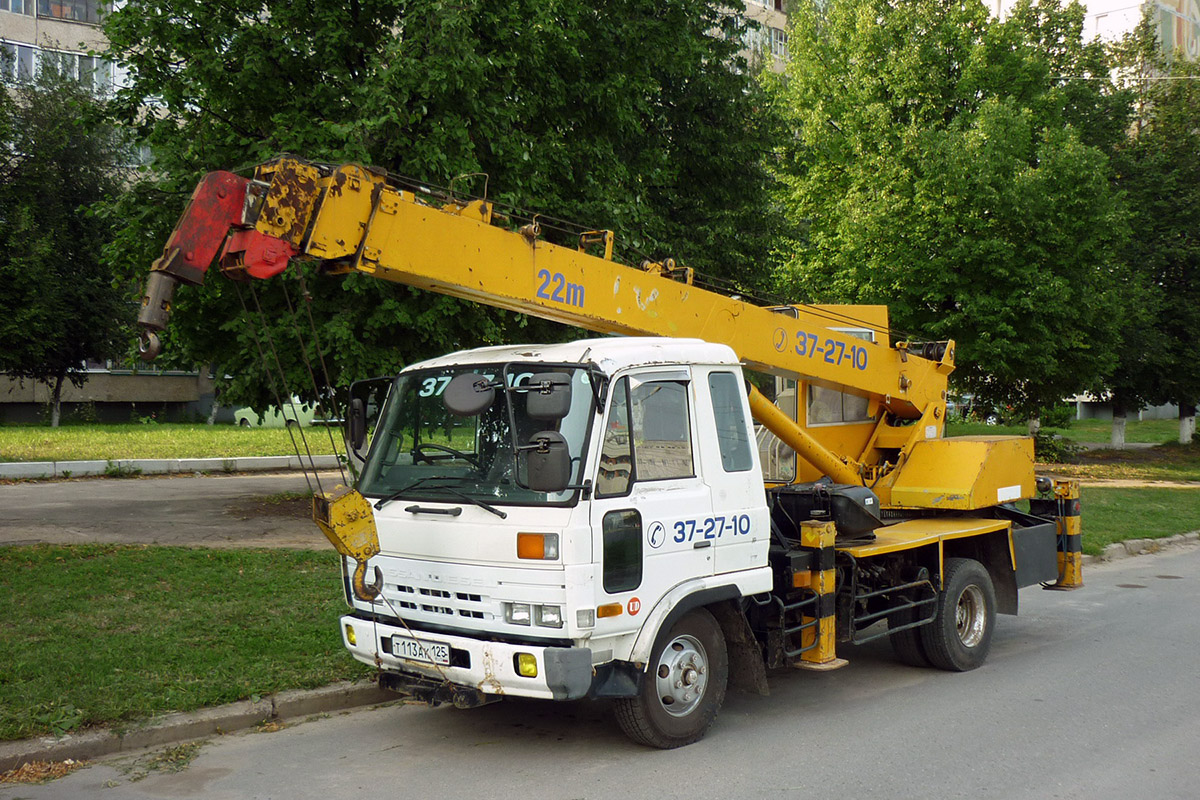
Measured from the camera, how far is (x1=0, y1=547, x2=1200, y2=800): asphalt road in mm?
5281

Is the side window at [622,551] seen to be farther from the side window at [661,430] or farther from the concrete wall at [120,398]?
the concrete wall at [120,398]

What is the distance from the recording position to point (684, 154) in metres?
16.3

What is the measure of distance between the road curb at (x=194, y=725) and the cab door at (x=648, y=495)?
248cm

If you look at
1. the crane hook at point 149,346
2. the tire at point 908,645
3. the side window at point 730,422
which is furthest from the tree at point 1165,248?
the crane hook at point 149,346

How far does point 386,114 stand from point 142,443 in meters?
16.2

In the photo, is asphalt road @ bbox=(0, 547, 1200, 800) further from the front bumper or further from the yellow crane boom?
the yellow crane boom

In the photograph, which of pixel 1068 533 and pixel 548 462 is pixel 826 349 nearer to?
pixel 1068 533

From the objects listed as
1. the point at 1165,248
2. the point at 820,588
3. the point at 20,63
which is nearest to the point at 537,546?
the point at 820,588

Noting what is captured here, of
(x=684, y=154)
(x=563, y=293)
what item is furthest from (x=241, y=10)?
(x=563, y=293)

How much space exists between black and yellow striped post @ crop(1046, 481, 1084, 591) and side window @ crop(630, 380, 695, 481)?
5152 mm

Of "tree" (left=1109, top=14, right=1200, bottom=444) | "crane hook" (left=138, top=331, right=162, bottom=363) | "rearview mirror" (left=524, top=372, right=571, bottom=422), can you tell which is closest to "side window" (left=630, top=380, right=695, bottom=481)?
"rearview mirror" (left=524, top=372, right=571, bottom=422)

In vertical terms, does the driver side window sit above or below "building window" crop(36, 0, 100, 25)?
below

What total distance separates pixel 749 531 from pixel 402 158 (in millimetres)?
7754

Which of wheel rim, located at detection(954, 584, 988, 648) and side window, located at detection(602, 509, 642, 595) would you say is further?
wheel rim, located at detection(954, 584, 988, 648)
